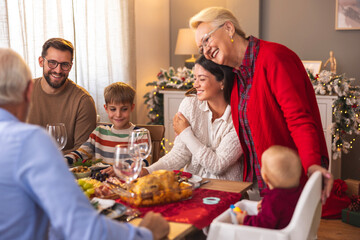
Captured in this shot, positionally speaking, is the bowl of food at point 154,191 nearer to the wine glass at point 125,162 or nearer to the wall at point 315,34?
the wine glass at point 125,162

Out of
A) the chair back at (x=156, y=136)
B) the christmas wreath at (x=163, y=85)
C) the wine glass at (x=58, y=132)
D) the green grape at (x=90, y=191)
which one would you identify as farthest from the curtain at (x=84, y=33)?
the green grape at (x=90, y=191)

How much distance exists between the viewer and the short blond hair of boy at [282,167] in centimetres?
146

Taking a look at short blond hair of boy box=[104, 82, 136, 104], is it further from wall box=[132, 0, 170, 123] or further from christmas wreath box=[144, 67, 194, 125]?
wall box=[132, 0, 170, 123]

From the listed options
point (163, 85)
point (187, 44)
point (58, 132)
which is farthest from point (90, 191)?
point (187, 44)

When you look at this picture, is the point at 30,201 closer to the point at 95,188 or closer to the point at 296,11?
the point at 95,188

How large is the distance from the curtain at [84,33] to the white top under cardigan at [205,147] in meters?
1.76

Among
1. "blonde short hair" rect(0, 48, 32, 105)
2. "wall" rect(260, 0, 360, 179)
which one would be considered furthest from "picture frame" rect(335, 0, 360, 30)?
"blonde short hair" rect(0, 48, 32, 105)

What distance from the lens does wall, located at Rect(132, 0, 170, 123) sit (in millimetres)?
5520

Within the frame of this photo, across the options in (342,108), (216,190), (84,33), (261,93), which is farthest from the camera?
(84,33)

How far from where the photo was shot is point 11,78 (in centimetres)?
109

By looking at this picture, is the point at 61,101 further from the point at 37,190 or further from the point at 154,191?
the point at 37,190

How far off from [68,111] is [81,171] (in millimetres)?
851

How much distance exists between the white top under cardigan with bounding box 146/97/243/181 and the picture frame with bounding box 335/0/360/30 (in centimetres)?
351

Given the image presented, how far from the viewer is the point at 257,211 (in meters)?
1.64
